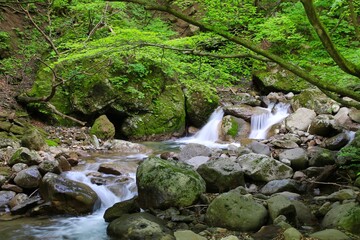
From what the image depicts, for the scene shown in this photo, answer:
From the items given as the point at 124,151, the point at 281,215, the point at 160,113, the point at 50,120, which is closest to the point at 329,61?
the point at 281,215

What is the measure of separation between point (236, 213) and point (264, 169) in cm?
238

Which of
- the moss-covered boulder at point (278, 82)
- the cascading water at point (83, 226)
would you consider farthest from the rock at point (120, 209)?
the moss-covered boulder at point (278, 82)

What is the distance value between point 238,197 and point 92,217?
9.09 ft

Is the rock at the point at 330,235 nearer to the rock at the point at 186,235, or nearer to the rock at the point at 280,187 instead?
the rock at the point at 186,235

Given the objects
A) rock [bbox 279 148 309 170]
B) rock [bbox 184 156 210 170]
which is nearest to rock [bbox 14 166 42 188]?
rock [bbox 184 156 210 170]

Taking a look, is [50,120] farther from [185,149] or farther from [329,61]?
[329,61]

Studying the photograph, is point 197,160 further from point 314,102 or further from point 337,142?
point 314,102

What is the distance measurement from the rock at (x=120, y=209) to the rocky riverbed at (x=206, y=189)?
2 centimetres

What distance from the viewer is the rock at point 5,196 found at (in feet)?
22.0

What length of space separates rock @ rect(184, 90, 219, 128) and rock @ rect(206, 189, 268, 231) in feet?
25.2

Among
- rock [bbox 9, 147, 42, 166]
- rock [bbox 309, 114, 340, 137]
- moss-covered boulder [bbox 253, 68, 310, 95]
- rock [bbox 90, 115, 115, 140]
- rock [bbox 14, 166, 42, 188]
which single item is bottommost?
rock [bbox 14, 166, 42, 188]

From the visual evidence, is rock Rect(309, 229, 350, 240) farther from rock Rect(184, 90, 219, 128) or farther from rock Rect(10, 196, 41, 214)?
rock Rect(184, 90, 219, 128)

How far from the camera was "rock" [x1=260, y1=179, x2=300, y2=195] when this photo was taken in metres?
7.20

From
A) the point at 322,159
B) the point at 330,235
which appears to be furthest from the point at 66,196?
the point at 322,159
